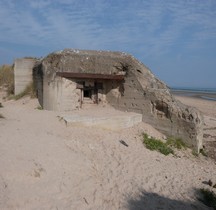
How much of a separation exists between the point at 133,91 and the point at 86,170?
213 inches

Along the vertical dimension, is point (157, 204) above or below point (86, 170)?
below

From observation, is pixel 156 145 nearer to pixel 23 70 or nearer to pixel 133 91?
pixel 133 91

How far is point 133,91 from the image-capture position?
40.0 ft

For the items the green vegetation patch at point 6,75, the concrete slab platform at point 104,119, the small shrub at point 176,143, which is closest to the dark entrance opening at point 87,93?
the concrete slab platform at point 104,119

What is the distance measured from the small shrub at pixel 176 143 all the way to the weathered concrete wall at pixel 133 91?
0.47 ft

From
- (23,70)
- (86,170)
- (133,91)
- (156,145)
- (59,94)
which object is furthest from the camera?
(23,70)

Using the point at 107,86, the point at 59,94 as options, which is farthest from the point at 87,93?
the point at 59,94

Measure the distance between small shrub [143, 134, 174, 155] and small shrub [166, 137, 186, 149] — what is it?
0.33 metres

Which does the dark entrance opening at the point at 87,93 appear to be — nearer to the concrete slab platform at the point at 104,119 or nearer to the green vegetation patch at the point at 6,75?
the concrete slab platform at the point at 104,119

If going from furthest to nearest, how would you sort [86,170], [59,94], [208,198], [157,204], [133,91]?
[59,94]
[133,91]
[208,198]
[86,170]
[157,204]

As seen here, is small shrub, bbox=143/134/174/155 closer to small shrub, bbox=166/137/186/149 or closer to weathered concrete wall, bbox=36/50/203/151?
small shrub, bbox=166/137/186/149

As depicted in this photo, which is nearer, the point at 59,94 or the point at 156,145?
the point at 156,145

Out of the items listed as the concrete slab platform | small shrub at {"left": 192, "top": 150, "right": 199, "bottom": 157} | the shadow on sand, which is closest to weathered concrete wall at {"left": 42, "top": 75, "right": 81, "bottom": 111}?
the concrete slab platform

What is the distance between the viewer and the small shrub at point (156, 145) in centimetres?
1037
